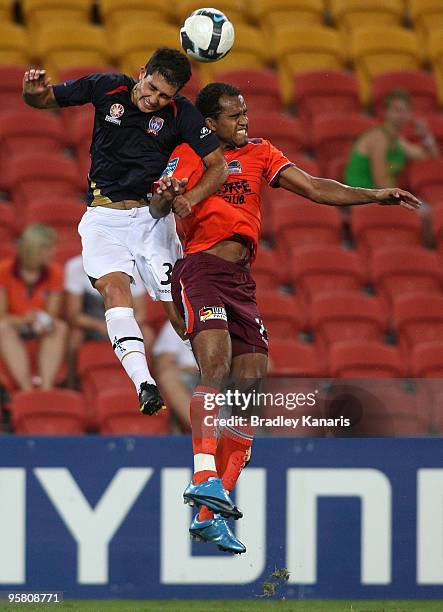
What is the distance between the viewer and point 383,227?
396 inches

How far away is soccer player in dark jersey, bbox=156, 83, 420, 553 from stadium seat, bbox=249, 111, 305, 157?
3569 mm

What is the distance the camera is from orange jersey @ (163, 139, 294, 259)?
6.46 meters

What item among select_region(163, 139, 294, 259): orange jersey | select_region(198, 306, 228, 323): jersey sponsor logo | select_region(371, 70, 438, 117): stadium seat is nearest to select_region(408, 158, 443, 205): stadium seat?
select_region(371, 70, 438, 117): stadium seat

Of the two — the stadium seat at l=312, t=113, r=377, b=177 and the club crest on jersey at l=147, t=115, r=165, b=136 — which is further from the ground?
the stadium seat at l=312, t=113, r=377, b=177

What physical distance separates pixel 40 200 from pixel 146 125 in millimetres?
3176

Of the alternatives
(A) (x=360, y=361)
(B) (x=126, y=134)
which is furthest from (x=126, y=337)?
(A) (x=360, y=361)

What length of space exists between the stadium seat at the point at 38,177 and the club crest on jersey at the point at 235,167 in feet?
11.2

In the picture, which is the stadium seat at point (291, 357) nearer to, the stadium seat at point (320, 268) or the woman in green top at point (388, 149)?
the stadium seat at point (320, 268)

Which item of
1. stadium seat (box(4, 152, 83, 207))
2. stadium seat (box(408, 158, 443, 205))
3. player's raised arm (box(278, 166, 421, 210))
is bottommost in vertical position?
player's raised arm (box(278, 166, 421, 210))

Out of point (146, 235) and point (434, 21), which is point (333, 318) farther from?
point (434, 21)

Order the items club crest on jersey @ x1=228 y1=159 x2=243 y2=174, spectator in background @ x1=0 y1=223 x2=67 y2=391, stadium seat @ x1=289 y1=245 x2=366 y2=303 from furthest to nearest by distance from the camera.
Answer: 1. stadium seat @ x1=289 y1=245 x2=366 y2=303
2. spectator in background @ x1=0 y1=223 x2=67 y2=391
3. club crest on jersey @ x1=228 y1=159 x2=243 y2=174

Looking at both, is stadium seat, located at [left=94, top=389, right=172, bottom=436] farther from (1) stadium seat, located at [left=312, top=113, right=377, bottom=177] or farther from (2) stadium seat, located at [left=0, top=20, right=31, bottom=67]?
(2) stadium seat, located at [left=0, top=20, right=31, bottom=67]

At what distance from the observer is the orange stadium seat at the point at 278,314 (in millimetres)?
8977

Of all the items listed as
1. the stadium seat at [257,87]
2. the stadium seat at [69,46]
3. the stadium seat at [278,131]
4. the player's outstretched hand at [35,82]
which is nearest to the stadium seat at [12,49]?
the stadium seat at [69,46]
